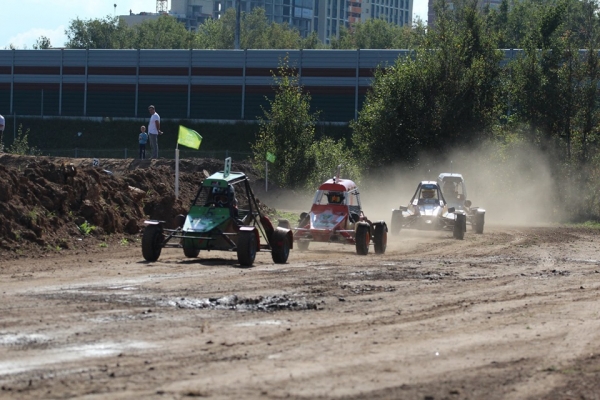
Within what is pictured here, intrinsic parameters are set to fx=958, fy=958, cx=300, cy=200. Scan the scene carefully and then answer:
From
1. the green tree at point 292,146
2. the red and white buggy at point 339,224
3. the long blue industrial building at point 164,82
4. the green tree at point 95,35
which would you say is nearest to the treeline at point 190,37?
the green tree at point 95,35

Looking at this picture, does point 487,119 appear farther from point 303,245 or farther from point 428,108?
point 303,245

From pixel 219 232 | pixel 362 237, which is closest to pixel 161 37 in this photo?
pixel 362 237

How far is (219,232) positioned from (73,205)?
5314 millimetres

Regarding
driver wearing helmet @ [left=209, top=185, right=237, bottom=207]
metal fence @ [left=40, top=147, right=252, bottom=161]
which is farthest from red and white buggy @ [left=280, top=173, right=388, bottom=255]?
metal fence @ [left=40, top=147, right=252, bottom=161]

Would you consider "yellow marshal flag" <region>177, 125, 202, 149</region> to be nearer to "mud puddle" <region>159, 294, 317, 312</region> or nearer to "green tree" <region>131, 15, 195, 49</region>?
"mud puddle" <region>159, 294, 317, 312</region>

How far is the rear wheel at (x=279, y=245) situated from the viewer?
58.1 feet

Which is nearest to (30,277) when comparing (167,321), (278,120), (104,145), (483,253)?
(167,321)

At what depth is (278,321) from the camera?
1126 cm

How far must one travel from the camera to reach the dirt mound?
61.7ft

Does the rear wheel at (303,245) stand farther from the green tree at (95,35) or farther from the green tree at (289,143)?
the green tree at (95,35)

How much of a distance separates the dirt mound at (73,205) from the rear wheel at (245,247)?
2586mm

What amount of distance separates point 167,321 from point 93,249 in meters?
9.12

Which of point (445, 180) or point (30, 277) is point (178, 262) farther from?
point (445, 180)

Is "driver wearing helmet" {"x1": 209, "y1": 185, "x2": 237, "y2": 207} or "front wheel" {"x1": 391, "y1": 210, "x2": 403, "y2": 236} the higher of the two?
"driver wearing helmet" {"x1": 209, "y1": 185, "x2": 237, "y2": 207}
